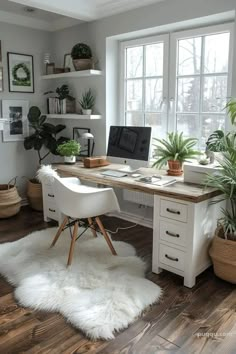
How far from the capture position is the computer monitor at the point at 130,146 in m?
3.14

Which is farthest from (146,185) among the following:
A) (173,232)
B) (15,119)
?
(15,119)

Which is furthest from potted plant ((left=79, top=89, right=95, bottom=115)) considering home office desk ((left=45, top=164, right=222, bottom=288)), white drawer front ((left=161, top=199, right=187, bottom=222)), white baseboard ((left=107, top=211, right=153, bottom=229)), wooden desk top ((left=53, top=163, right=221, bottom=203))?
white drawer front ((left=161, top=199, right=187, bottom=222))

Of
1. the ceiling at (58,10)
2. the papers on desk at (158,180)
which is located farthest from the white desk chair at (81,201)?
the ceiling at (58,10)

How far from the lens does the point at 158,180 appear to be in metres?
2.77

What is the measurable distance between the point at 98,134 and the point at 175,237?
1.93 m

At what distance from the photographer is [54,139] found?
4.22m

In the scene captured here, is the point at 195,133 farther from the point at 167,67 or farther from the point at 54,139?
the point at 54,139

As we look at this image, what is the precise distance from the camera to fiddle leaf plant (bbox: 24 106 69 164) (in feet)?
13.6

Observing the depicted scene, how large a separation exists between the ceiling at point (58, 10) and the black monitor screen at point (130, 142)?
126 cm

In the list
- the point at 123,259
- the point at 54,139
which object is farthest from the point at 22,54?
the point at 123,259

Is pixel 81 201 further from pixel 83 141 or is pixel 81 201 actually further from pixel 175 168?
pixel 83 141

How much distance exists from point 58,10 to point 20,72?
1.13 metres

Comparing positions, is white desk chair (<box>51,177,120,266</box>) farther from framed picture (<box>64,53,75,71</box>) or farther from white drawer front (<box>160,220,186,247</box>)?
framed picture (<box>64,53,75,71</box>)

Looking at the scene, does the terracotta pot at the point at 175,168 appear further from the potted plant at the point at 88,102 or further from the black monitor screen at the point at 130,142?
the potted plant at the point at 88,102
